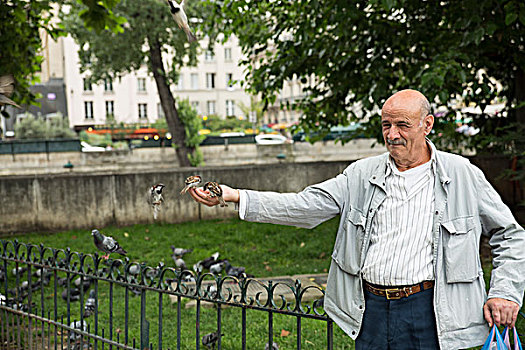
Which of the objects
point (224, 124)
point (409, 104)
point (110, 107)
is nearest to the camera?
point (409, 104)

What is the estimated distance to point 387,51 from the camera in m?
8.42

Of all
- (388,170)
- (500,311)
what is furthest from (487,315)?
(388,170)

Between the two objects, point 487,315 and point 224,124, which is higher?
point 224,124

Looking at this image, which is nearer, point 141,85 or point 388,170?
point 388,170

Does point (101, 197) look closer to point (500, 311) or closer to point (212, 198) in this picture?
point (212, 198)

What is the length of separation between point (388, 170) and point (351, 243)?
0.40 m

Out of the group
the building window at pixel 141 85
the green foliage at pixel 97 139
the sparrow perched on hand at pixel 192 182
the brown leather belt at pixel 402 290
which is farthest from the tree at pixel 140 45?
the building window at pixel 141 85

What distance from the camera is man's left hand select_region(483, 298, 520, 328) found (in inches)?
102

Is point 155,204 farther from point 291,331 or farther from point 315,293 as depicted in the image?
point 315,293

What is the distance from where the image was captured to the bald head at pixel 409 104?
2695mm

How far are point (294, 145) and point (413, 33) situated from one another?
769 inches

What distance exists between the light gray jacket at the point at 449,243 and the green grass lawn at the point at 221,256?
8.65ft

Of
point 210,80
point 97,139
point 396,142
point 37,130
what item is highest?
point 210,80

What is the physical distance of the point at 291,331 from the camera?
19.0 ft
